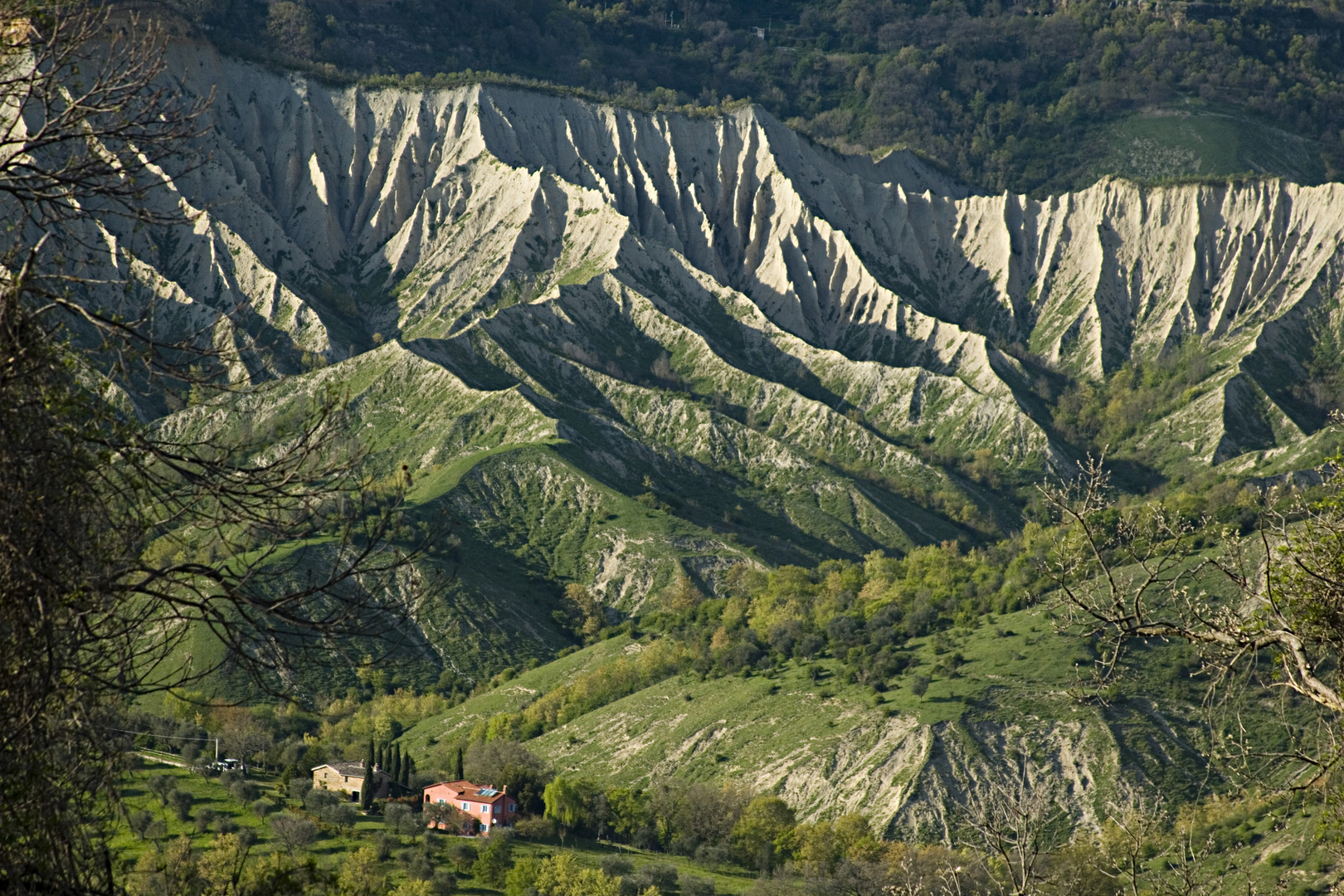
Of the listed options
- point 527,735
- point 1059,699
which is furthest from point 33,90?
point 527,735

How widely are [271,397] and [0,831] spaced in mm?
174245

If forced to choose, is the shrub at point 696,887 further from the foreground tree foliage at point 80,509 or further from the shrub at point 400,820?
the foreground tree foliage at point 80,509

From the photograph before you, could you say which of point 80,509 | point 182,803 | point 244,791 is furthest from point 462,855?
point 80,509

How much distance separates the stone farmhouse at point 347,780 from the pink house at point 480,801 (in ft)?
11.9

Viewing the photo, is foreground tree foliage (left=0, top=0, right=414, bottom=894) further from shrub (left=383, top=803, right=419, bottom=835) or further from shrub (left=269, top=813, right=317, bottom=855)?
shrub (left=383, top=803, right=419, bottom=835)

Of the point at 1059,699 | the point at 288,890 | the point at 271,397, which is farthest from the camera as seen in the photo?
the point at 271,397

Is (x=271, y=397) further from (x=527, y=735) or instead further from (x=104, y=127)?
(x=104, y=127)

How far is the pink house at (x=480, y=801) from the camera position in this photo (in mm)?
106750

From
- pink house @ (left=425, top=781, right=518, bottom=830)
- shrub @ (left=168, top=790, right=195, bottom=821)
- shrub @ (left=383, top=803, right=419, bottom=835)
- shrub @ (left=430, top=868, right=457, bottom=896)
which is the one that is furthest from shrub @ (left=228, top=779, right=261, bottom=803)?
shrub @ (left=430, top=868, right=457, bottom=896)

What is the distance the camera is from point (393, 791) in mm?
110312

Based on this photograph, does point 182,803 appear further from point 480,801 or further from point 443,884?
point 480,801

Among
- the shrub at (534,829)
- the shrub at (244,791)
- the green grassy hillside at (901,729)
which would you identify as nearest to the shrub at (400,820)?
the shrub at (534,829)

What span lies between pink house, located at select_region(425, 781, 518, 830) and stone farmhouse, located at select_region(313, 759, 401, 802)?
143 inches

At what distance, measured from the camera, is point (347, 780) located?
106m
